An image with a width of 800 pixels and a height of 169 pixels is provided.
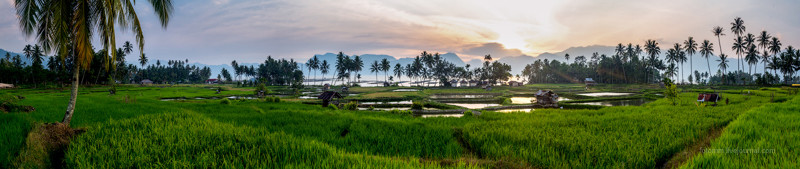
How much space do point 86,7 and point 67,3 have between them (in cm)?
31

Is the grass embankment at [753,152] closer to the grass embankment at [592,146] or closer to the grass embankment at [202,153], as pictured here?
the grass embankment at [592,146]

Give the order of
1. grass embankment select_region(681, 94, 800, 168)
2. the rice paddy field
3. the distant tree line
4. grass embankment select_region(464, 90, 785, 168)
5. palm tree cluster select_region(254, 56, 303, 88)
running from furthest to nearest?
palm tree cluster select_region(254, 56, 303, 88)
the distant tree line
grass embankment select_region(464, 90, 785, 168)
grass embankment select_region(681, 94, 800, 168)
the rice paddy field

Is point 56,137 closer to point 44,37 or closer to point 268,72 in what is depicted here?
point 44,37

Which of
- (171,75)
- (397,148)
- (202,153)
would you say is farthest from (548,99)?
(171,75)

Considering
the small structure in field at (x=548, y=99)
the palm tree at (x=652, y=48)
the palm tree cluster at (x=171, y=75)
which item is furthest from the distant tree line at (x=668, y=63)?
the palm tree cluster at (x=171, y=75)

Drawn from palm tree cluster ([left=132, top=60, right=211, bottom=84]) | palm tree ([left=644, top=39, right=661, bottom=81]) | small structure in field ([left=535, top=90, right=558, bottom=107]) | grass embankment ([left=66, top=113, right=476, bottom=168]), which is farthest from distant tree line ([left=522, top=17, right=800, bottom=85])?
palm tree cluster ([left=132, top=60, right=211, bottom=84])

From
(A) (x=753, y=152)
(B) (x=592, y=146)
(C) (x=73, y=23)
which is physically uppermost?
(C) (x=73, y=23)

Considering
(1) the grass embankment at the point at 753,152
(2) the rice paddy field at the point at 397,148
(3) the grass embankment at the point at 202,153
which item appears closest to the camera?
(3) the grass embankment at the point at 202,153

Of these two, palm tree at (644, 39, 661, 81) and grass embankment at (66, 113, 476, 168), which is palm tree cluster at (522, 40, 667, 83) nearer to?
palm tree at (644, 39, 661, 81)

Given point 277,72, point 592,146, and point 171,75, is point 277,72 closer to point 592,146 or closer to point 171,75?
point 171,75

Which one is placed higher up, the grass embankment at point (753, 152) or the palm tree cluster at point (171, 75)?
the palm tree cluster at point (171, 75)

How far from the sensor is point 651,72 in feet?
326

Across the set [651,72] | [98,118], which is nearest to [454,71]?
[651,72]

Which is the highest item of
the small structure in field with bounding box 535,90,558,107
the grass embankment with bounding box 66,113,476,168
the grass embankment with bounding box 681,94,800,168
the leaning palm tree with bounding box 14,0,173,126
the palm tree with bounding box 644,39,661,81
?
the palm tree with bounding box 644,39,661,81
